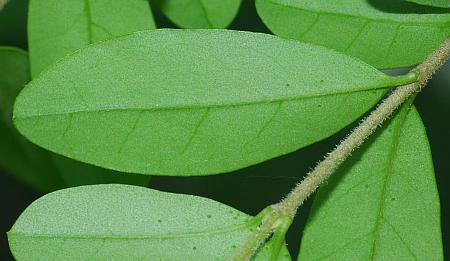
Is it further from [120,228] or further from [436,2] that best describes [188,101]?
[436,2]

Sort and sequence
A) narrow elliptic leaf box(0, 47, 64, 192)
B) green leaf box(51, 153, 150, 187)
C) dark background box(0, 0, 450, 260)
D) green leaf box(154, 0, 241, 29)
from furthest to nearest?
dark background box(0, 0, 450, 260) → narrow elliptic leaf box(0, 47, 64, 192) → green leaf box(154, 0, 241, 29) → green leaf box(51, 153, 150, 187)

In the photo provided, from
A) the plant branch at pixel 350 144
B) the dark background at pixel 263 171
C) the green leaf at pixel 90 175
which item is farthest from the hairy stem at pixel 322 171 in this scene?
the dark background at pixel 263 171

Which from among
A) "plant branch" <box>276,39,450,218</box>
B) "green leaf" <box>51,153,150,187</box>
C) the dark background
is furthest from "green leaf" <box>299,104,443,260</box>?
the dark background

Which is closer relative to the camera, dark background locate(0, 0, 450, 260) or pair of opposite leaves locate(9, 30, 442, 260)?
pair of opposite leaves locate(9, 30, 442, 260)

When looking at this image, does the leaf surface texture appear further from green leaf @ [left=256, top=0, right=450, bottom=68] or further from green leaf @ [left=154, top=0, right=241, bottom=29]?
green leaf @ [left=154, top=0, right=241, bottom=29]

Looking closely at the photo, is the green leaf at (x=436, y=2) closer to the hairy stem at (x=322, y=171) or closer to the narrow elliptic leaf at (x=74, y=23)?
the hairy stem at (x=322, y=171)

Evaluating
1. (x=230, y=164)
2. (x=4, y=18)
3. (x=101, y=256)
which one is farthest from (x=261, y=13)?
(x=4, y=18)

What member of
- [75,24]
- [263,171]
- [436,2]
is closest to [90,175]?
[75,24]
